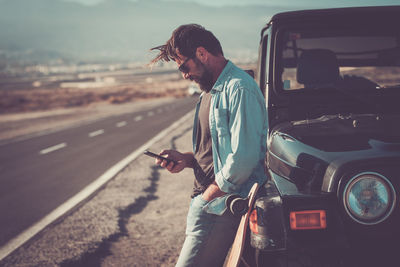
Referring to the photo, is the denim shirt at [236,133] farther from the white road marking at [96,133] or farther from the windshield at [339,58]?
the white road marking at [96,133]

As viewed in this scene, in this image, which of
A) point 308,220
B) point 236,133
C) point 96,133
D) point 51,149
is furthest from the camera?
point 96,133

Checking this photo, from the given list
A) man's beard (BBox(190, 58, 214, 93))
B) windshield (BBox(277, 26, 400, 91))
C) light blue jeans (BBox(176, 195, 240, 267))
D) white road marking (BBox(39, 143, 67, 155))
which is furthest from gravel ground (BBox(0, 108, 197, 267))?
white road marking (BBox(39, 143, 67, 155))

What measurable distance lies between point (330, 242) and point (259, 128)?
2.14 feet

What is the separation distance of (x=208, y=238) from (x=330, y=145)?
841 mm

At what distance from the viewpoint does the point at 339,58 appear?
353cm

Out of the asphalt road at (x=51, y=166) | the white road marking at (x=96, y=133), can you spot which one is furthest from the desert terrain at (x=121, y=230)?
the white road marking at (x=96, y=133)

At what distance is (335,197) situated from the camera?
2064mm

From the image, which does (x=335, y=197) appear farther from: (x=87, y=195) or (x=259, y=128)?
(x=87, y=195)

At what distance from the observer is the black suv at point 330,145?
1.98 meters

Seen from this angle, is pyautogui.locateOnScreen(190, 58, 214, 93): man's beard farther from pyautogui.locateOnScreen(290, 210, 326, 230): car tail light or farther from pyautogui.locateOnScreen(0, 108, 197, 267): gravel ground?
pyautogui.locateOnScreen(0, 108, 197, 267): gravel ground

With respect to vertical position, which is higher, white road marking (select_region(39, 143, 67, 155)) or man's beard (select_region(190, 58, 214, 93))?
man's beard (select_region(190, 58, 214, 93))

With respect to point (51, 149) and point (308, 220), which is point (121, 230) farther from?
point (51, 149)

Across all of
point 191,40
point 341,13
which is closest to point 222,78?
point 191,40

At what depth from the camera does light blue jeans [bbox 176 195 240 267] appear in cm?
210
